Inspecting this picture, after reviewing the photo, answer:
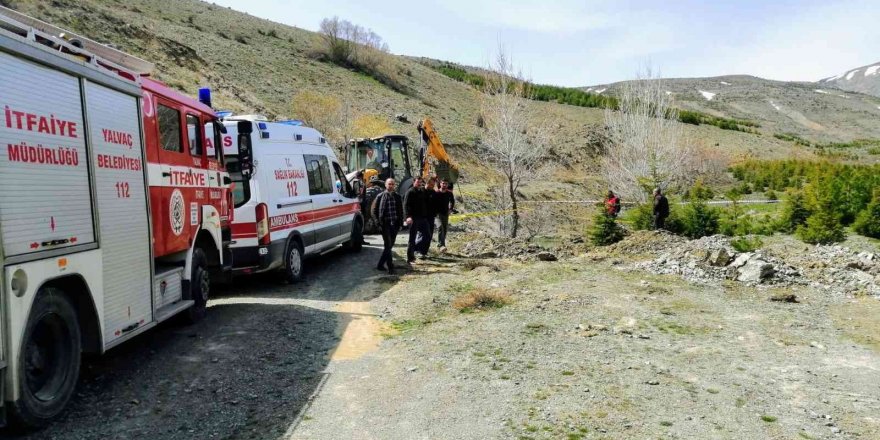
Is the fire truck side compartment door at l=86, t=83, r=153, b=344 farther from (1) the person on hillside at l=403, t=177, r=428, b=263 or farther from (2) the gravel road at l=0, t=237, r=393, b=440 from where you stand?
(1) the person on hillside at l=403, t=177, r=428, b=263

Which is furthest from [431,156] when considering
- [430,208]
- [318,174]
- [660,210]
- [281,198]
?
[281,198]

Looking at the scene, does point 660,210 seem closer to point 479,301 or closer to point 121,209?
point 479,301

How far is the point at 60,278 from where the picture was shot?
4582 mm

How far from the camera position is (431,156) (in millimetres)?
22344

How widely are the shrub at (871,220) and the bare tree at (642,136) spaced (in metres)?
9.65

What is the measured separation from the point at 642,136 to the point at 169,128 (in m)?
24.3

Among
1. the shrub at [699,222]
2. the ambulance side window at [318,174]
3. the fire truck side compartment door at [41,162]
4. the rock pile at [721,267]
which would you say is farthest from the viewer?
the shrub at [699,222]

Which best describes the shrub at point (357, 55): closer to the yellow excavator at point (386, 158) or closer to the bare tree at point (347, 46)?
the bare tree at point (347, 46)

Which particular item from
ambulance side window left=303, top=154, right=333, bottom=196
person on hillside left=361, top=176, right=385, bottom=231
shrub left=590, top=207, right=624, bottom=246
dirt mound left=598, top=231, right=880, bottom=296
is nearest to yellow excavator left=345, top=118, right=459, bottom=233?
→ person on hillside left=361, top=176, right=385, bottom=231

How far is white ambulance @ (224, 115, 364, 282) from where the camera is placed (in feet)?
30.5

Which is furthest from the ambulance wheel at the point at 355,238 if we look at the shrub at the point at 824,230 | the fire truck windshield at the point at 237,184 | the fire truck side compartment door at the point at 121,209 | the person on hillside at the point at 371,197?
the shrub at the point at 824,230

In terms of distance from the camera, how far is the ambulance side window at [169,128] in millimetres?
6867

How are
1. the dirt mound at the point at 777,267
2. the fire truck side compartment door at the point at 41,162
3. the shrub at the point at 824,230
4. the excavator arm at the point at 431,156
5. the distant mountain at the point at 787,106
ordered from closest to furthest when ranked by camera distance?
the fire truck side compartment door at the point at 41,162 → the dirt mound at the point at 777,267 → the shrub at the point at 824,230 → the excavator arm at the point at 431,156 → the distant mountain at the point at 787,106

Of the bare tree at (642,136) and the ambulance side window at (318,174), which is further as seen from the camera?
the bare tree at (642,136)
